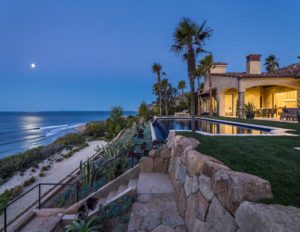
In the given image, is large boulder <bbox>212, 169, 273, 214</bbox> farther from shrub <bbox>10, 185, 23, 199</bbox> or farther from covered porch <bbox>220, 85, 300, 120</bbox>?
covered porch <bbox>220, 85, 300, 120</bbox>

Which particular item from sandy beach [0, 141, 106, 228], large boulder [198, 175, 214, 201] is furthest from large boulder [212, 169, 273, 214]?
sandy beach [0, 141, 106, 228]

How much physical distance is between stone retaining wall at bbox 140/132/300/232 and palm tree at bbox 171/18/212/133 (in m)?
4.45

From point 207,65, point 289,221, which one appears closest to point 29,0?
point 207,65

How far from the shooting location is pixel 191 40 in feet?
26.0

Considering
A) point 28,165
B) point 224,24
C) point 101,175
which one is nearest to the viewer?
point 101,175

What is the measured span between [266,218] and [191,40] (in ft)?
24.2

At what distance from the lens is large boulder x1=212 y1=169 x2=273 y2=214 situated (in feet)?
6.62

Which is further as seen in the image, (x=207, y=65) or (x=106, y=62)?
(x=106, y=62)

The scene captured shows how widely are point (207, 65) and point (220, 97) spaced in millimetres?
3512

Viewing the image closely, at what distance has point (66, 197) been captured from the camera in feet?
23.9

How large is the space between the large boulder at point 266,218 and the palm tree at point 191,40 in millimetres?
5981

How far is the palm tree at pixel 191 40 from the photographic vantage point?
7770 mm

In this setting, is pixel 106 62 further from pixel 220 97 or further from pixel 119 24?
pixel 220 97

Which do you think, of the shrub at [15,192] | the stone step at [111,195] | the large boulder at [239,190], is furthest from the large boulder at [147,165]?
the shrub at [15,192]
